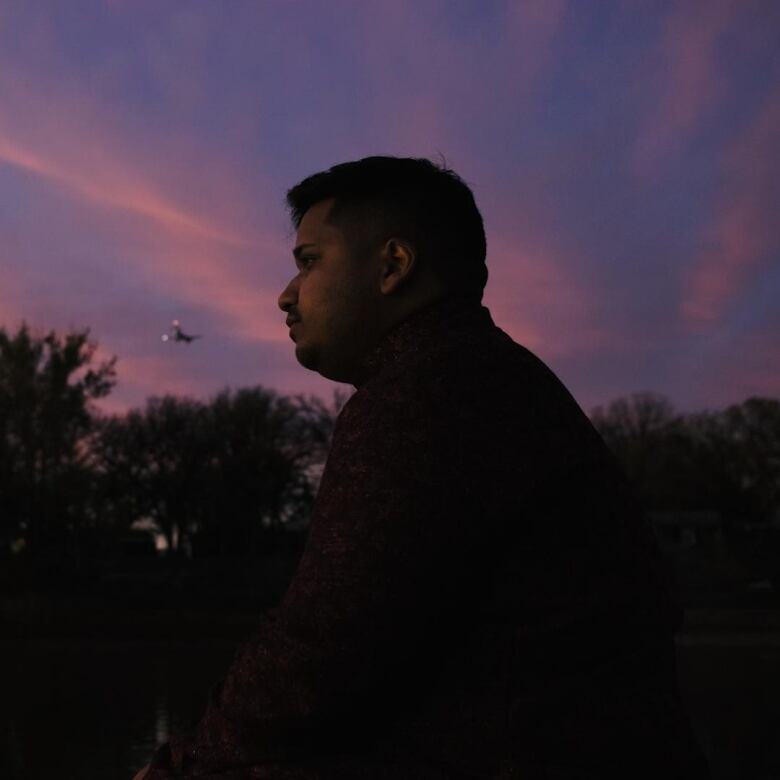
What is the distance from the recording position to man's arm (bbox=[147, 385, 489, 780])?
1.24 meters

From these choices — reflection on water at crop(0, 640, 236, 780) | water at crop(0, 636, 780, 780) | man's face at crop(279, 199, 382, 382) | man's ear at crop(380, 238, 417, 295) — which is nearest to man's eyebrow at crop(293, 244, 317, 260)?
man's face at crop(279, 199, 382, 382)

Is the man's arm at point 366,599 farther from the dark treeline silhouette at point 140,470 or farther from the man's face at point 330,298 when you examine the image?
the dark treeline silhouette at point 140,470

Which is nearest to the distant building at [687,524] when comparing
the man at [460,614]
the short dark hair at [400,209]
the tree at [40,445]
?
the tree at [40,445]

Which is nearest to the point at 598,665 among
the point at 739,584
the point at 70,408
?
the point at 70,408

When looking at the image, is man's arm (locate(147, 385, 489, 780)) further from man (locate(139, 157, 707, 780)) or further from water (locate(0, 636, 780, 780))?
water (locate(0, 636, 780, 780))

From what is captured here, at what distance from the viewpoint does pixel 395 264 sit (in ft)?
4.89

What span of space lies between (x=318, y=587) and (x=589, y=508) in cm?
34

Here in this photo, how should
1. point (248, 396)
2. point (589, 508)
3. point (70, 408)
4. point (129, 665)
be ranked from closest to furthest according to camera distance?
point (589, 508)
point (129, 665)
point (70, 408)
point (248, 396)

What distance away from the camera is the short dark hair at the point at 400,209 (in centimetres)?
150

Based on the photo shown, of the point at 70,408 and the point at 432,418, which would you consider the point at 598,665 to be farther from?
the point at 70,408

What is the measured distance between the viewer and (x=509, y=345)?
1.44 metres

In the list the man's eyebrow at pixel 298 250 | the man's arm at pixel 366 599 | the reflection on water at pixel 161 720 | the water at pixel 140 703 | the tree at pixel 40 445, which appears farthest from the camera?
the tree at pixel 40 445

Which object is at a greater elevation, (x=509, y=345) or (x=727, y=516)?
(x=727, y=516)

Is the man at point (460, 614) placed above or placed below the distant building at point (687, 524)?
below
